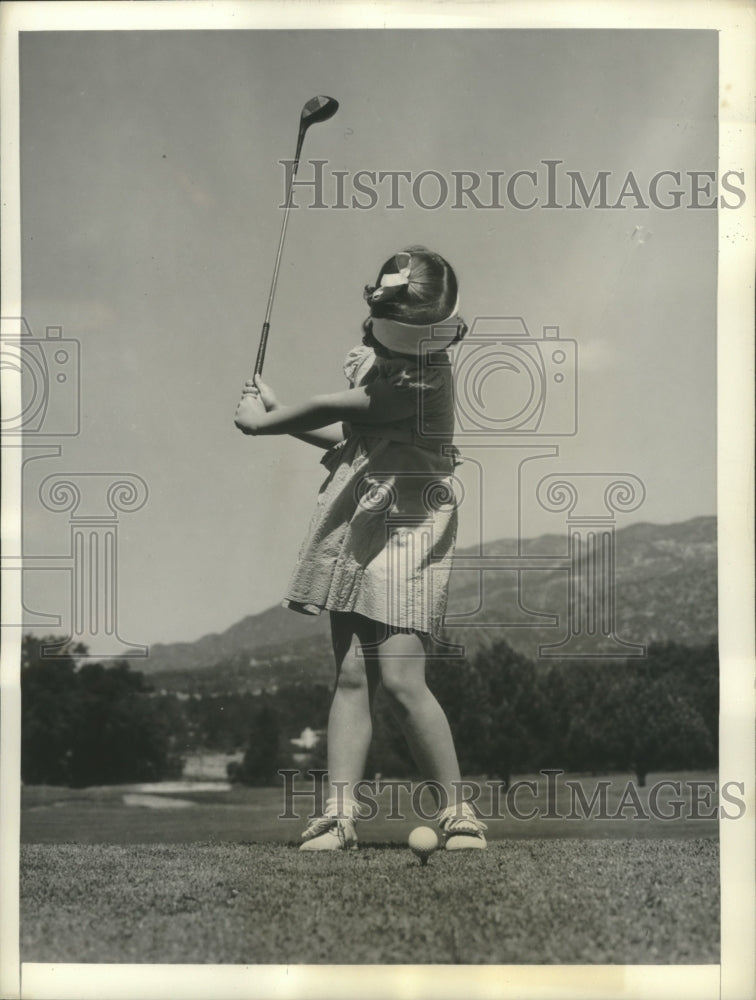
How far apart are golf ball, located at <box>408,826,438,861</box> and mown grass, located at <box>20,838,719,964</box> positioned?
2.2 inches

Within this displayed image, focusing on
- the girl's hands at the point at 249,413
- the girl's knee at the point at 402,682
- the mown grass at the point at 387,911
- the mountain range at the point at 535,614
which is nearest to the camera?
the mown grass at the point at 387,911

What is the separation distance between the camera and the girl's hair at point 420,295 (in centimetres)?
402

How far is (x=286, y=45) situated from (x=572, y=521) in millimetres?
1788

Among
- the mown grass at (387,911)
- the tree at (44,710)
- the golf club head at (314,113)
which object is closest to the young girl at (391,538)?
the mown grass at (387,911)

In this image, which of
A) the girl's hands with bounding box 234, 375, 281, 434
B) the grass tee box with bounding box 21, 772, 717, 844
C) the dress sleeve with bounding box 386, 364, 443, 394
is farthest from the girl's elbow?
the grass tee box with bounding box 21, 772, 717, 844

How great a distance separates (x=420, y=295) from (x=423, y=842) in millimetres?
1636

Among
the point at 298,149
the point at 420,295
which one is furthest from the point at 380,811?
the point at 298,149

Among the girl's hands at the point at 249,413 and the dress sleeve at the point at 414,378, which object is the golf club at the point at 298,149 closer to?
the girl's hands at the point at 249,413

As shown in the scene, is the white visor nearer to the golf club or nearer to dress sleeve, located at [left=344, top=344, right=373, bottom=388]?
dress sleeve, located at [left=344, top=344, right=373, bottom=388]

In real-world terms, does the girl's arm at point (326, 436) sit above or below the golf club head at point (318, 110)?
below

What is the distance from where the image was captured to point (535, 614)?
14.1 feet

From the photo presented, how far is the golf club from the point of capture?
4.19 metres

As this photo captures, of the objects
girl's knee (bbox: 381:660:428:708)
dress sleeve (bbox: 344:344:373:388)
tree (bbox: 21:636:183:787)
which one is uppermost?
dress sleeve (bbox: 344:344:373:388)

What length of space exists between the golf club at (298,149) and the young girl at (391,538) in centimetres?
29
